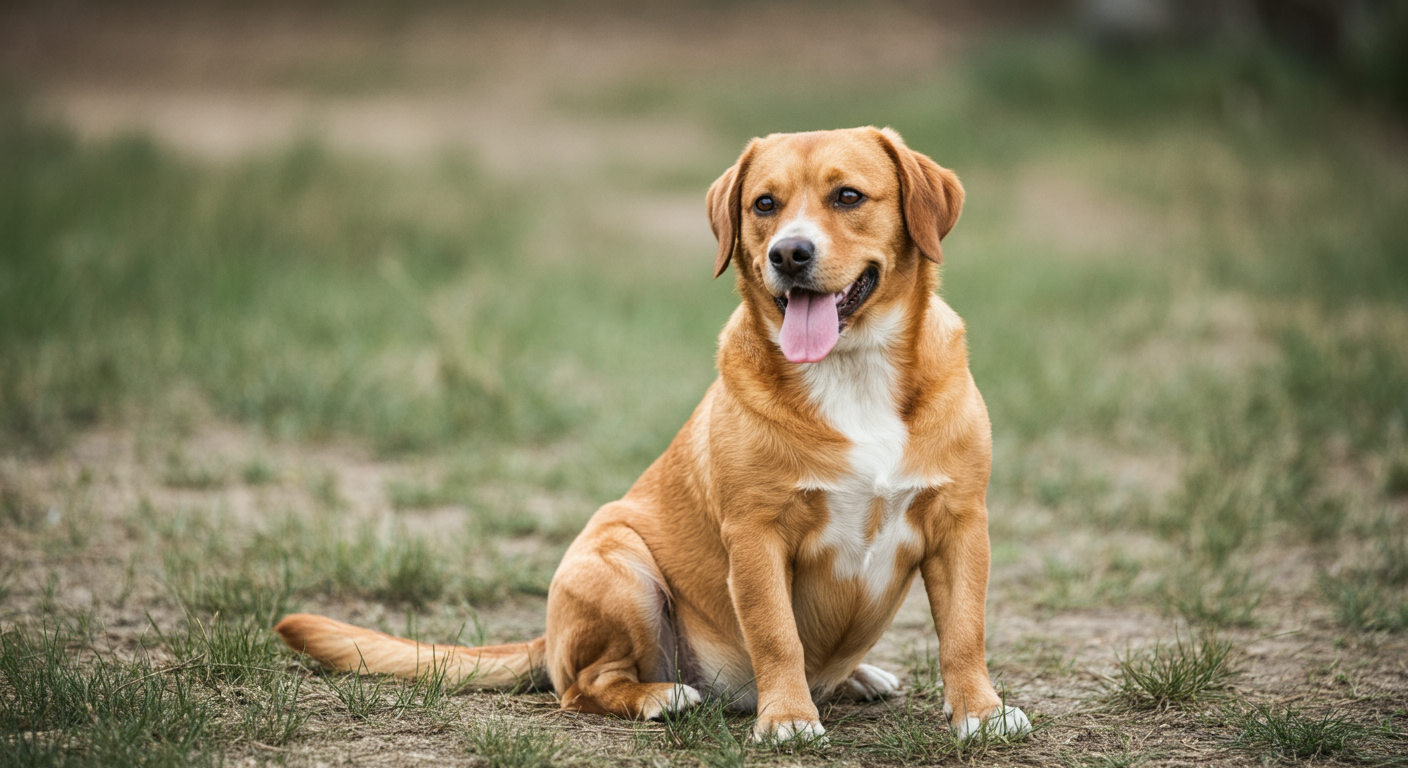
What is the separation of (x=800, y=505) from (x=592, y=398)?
15.8ft

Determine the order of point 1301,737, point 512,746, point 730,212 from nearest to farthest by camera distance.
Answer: point 512,746 < point 1301,737 < point 730,212

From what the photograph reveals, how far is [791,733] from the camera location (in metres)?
3.05

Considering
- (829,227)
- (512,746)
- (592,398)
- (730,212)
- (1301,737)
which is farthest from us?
(592,398)

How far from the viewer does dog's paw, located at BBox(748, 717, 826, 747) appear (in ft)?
9.96

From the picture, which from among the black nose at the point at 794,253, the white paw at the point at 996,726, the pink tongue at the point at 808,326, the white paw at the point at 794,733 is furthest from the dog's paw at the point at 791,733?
the black nose at the point at 794,253

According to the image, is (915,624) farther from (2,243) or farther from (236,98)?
(236,98)

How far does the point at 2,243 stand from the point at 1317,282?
10.8m

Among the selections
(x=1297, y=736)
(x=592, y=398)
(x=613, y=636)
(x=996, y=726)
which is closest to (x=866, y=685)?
(x=996, y=726)

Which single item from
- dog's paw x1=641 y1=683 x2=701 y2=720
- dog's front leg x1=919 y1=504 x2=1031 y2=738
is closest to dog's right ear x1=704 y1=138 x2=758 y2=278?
dog's front leg x1=919 y1=504 x2=1031 y2=738

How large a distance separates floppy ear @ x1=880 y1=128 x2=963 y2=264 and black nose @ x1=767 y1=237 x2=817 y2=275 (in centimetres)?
38

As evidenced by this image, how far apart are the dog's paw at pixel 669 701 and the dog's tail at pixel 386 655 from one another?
0.44m

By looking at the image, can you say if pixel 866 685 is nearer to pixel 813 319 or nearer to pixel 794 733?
pixel 794 733

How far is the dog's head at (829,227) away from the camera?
3.20m

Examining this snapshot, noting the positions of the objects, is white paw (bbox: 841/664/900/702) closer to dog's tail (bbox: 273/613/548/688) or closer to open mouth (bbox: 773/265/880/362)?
dog's tail (bbox: 273/613/548/688)
